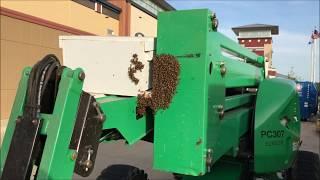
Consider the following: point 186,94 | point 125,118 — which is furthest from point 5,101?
point 186,94

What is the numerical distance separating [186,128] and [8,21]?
13.1 meters

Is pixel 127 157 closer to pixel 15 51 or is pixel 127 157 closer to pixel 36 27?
pixel 15 51

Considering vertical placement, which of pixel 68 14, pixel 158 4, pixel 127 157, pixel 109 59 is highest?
pixel 158 4

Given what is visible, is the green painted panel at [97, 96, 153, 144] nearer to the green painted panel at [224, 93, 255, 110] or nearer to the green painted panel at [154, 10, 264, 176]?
the green painted panel at [154, 10, 264, 176]

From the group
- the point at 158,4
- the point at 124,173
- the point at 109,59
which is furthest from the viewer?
the point at 158,4

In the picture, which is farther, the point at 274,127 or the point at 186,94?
the point at 274,127

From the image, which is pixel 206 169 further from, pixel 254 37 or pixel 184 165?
pixel 254 37

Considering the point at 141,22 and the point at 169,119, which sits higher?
the point at 141,22

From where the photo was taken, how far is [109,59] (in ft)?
9.07

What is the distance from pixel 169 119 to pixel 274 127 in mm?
1454

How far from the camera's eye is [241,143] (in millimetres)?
3730

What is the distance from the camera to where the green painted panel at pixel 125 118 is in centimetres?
245

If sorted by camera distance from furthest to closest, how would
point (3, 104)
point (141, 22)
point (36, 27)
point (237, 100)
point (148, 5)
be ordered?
point (148, 5) < point (141, 22) < point (36, 27) < point (3, 104) < point (237, 100)

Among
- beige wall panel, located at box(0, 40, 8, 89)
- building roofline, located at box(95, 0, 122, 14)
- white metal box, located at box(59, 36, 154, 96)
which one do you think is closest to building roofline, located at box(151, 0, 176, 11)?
building roofline, located at box(95, 0, 122, 14)
